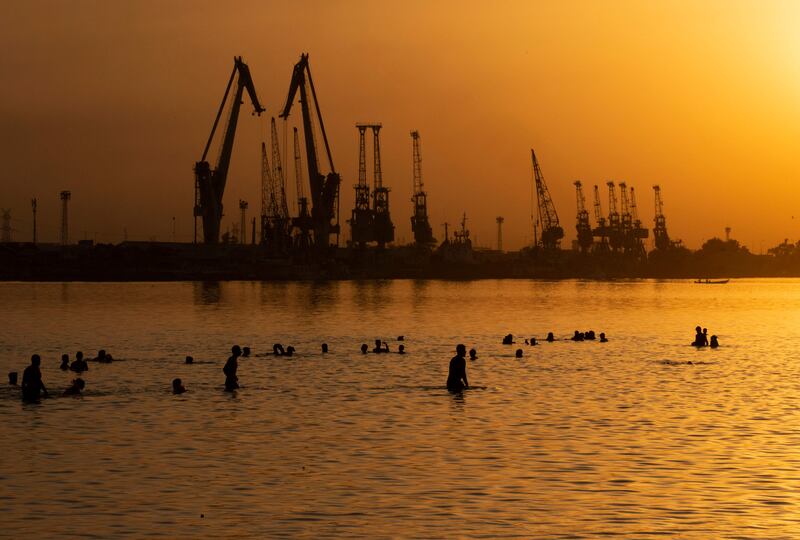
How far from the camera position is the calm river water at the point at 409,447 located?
70.7 ft

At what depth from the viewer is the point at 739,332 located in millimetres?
92312

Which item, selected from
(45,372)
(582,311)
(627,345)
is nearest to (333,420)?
(45,372)

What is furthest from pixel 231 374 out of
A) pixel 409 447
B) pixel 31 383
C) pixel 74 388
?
pixel 409 447

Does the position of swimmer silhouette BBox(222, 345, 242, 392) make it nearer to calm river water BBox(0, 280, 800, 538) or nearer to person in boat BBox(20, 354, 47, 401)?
calm river water BBox(0, 280, 800, 538)

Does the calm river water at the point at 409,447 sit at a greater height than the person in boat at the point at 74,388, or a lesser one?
lesser

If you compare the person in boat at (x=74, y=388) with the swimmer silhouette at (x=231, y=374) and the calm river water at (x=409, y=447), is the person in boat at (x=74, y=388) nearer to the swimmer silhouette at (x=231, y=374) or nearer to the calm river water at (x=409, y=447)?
the calm river water at (x=409, y=447)

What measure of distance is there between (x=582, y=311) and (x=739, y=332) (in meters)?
42.8

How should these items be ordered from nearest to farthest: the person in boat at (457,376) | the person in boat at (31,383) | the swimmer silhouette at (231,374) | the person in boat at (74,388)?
the person in boat at (31,383) → the person in boat at (74,388) → the person in boat at (457,376) → the swimmer silhouette at (231,374)

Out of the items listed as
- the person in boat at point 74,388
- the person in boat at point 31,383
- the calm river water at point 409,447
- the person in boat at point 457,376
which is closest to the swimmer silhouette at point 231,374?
the calm river water at point 409,447

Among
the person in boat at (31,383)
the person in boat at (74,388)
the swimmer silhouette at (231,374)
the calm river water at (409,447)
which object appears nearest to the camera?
the calm river water at (409,447)

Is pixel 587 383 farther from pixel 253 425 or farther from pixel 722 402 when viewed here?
pixel 253 425

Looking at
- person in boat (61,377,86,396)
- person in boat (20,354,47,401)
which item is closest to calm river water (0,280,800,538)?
person in boat (20,354,47,401)

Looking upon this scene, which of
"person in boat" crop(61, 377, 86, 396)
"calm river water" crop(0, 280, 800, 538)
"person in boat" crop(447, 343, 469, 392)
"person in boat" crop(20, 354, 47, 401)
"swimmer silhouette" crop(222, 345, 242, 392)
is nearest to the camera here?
"calm river water" crop(0, 280, 800, 538)

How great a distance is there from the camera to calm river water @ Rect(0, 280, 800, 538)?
21547 mm
